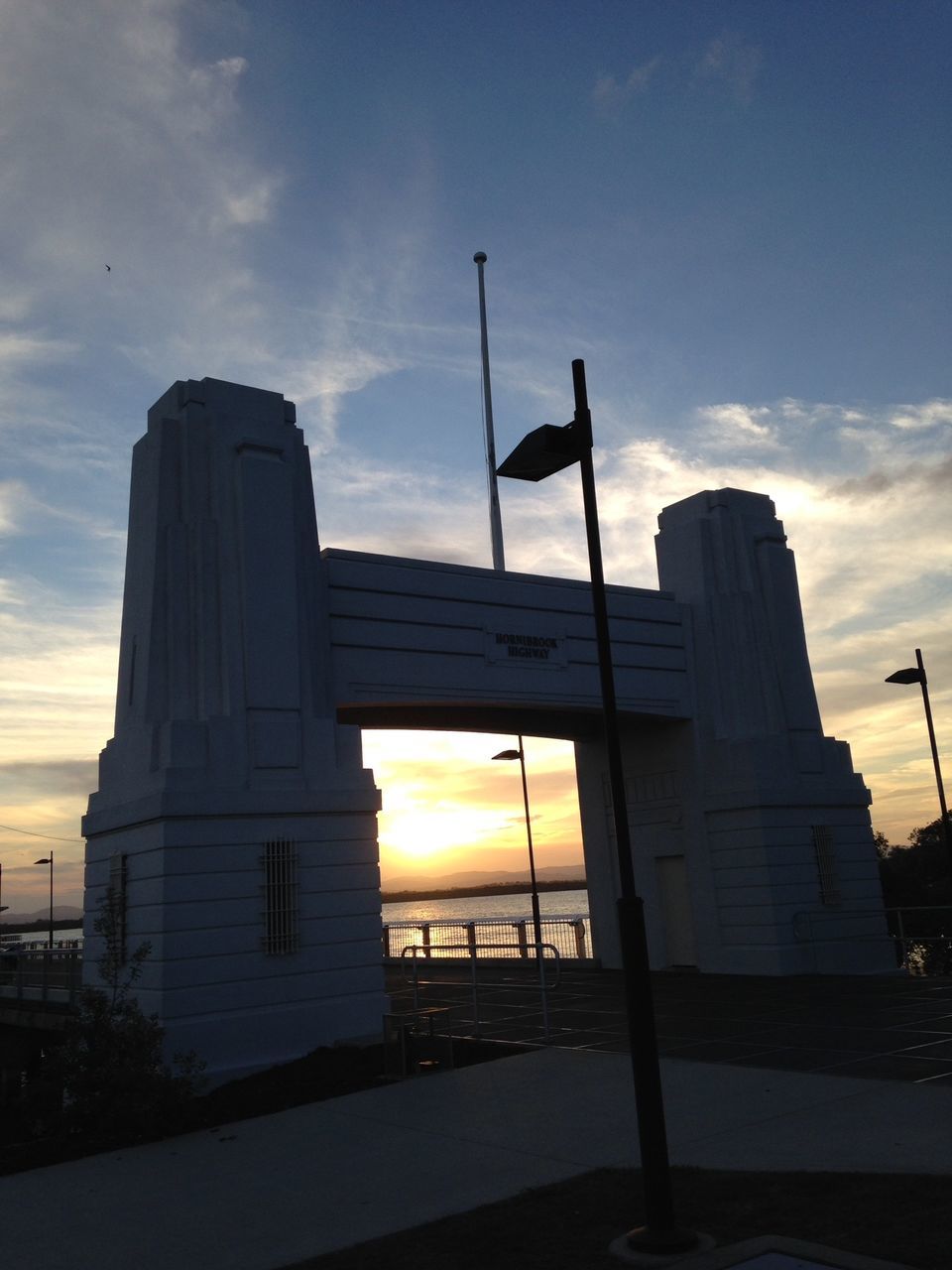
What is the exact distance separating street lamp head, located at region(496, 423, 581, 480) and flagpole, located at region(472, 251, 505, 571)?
14.2 metres

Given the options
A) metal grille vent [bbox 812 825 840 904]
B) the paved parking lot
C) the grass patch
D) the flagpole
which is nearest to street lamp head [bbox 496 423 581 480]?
the grass patch

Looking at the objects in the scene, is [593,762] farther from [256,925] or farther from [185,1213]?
[185,1213]

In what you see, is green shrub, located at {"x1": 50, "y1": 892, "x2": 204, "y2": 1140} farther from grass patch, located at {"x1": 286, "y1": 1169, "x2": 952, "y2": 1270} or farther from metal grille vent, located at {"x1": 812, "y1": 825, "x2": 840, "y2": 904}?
metal grille vent, located at {"x1": 812, "y1": 825, "x2": 840, "y2": 904}

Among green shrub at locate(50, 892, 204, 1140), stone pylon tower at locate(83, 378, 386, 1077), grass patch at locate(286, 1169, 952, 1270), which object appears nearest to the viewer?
grass patch at locate(286, 1169, 952, 1270)

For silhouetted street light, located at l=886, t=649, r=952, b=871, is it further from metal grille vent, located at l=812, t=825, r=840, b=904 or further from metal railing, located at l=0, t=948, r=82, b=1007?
metal railing, located at l=0, t=948, r=82, b=1007

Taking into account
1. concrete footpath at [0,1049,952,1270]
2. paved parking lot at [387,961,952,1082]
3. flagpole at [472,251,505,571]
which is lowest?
concrete footpath at [0,1049,952,1270]

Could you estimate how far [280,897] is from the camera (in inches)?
625

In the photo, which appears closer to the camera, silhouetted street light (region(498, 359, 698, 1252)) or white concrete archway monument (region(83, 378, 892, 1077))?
silhouetted street light (region(498, 359, 698, 1252))

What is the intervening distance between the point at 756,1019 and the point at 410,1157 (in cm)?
739

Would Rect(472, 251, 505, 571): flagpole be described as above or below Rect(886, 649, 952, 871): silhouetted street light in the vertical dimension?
above

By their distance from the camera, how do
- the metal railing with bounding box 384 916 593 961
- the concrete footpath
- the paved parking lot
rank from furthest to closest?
the metal railing with bounding box 384 916 593 961 → the paved parking lot → the concrete footpath

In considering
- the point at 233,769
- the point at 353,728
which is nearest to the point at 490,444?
the point at 353,728

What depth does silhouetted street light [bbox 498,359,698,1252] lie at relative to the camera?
6.20 meters

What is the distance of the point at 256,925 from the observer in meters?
15.5
